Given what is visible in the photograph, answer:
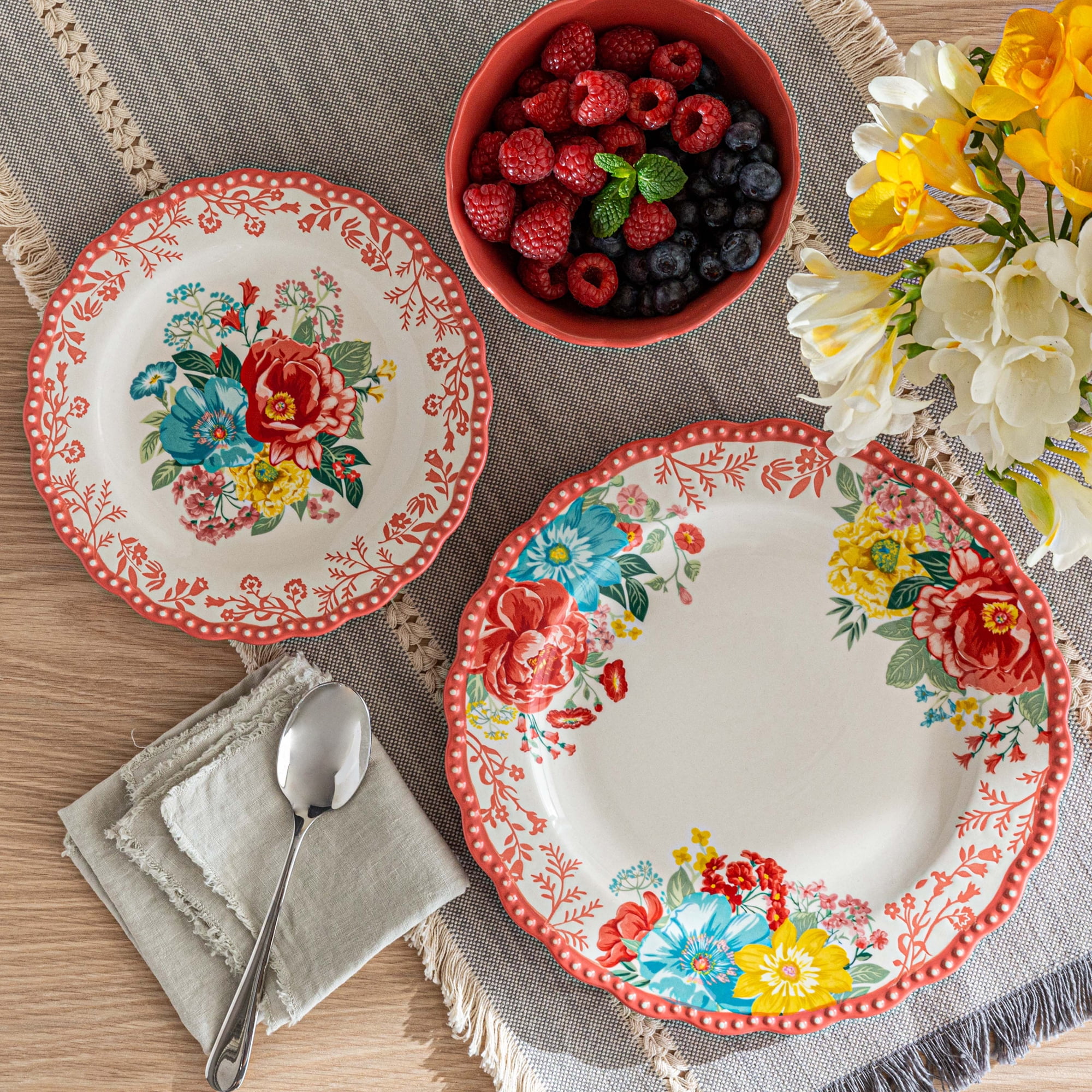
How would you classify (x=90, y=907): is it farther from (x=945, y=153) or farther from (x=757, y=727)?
(x=945, y=153)

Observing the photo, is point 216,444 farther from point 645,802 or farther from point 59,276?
point 645,802

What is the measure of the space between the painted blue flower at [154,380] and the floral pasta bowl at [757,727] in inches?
16.1

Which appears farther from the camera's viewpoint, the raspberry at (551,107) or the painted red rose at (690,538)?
the painted red rose at (690,538)

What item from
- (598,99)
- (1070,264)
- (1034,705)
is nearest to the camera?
(1070,264)

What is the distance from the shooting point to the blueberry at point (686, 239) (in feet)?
2.54

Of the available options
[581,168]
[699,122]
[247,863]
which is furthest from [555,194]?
[247,863]

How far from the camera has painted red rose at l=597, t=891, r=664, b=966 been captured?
893 millimetres

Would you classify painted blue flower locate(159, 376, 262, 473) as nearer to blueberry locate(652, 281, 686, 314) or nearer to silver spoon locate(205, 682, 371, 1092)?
silver spoon locate(205, 682, 371, 1092)

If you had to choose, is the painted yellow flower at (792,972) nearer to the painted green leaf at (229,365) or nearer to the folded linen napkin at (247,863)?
the folded linen napkin at (247,863)

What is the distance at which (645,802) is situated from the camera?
3.03 feet

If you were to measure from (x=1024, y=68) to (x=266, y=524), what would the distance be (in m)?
0.76

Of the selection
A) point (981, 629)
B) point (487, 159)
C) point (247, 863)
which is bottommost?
point (981, 629)

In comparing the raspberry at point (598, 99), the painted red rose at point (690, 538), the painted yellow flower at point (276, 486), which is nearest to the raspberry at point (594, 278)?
the raspberry at point (598, 99)

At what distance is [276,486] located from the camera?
0.92 metres
